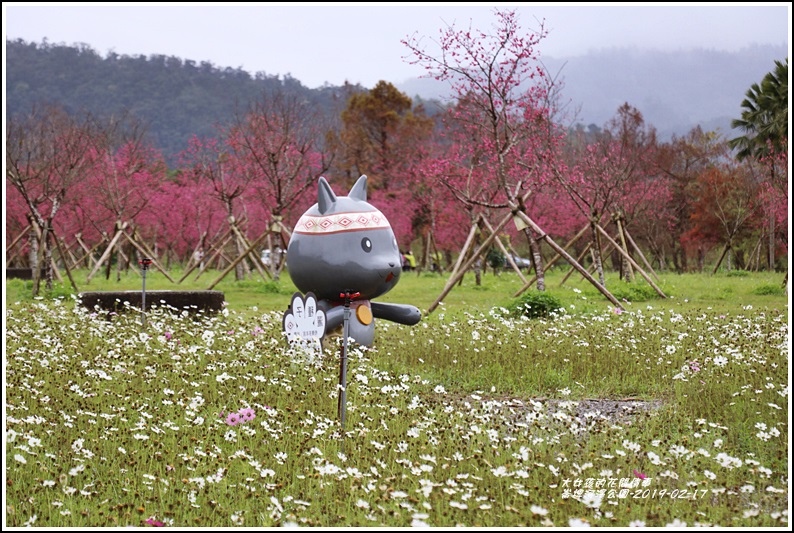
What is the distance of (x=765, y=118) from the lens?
97.2 feet

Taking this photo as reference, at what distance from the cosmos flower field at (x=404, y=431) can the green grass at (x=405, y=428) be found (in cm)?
2

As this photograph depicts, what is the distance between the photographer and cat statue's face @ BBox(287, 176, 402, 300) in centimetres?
1043

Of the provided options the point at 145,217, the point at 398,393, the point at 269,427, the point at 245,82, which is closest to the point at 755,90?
the point at 145,217

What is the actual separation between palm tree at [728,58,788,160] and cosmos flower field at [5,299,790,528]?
1902 centimetres

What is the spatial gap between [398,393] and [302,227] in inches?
130

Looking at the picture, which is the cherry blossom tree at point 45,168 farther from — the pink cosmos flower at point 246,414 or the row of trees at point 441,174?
the pink cosmos flower at point 246,414

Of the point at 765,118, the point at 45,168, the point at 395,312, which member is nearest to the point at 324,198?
the point at 395,312

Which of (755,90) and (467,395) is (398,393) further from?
(755,90)

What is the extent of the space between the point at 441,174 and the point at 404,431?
46.2ft

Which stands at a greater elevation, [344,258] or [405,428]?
[344,258]

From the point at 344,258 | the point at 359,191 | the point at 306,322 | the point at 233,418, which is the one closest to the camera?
the point at 233,418

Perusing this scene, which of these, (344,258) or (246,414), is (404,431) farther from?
(344,258)

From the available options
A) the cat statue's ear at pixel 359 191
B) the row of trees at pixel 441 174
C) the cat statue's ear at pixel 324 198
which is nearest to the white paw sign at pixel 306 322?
the cat statue's ear at pixel 324 198

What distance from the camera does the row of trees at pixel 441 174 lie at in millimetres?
19734
